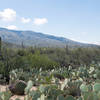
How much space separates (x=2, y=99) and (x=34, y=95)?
2.81ft

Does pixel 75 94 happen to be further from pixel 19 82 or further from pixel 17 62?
pixel 17 62

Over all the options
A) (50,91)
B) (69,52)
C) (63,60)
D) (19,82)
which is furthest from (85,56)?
(50,91)

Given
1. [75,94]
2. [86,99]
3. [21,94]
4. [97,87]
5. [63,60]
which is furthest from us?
[63,60]

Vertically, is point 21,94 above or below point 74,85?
below

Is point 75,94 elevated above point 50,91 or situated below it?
below

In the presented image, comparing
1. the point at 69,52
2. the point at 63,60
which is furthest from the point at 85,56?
the point at 63,60

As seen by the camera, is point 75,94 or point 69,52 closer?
point 75,94

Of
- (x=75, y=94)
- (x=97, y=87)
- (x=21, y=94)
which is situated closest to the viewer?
(x=97, y=87)

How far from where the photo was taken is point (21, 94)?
7.73 m

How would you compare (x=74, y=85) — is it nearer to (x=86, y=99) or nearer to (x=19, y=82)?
(x=19, y=82)

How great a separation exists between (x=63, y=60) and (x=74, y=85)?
88.0 ft

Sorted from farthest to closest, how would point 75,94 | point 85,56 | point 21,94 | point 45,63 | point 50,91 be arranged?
point 85,56 → point 45,63 → point 21,94 → point 75,94 → point 50,91

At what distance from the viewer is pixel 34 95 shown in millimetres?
4652

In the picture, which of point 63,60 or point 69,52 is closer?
point 63,60
